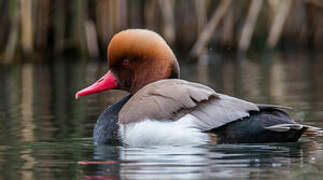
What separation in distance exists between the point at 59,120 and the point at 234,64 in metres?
5.83

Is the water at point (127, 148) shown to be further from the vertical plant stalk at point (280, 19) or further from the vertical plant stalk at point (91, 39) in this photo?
the vertical plant stalk at point (91, 39)

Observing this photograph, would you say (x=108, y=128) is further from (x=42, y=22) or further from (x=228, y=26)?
(x=42, y=22)

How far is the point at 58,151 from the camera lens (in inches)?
179

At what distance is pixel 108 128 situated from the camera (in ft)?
15.6

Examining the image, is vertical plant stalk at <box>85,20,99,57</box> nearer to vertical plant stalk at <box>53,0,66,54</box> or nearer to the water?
vertical plant stalk at <box>53,0,66,54</box>

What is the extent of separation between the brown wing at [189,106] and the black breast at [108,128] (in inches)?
6.0

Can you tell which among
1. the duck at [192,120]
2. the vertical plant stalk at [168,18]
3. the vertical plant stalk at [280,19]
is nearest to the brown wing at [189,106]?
the duck at [192,120]


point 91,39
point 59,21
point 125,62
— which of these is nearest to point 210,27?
point 91,39

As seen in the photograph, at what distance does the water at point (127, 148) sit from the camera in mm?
3717

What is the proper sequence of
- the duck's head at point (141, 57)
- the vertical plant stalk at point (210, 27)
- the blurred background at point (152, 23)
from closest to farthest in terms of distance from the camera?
the duck's head at point (141, 57), the vertical plant stalk at point (210, 27), the blurred background at point (152, 23)

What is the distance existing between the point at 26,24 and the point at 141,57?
6.59 metres

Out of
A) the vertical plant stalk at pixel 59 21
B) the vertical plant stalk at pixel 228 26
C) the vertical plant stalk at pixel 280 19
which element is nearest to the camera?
the vertical plant stalk at pixel 280 19

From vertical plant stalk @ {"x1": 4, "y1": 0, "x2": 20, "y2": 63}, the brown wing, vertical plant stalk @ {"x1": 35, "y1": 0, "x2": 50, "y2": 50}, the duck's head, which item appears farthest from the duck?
vertical plant stalk @ {"x1": 35, "y1": 0, "x2": 50, "y2": 50}

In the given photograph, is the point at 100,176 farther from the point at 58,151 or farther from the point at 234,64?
the point at 234,64
